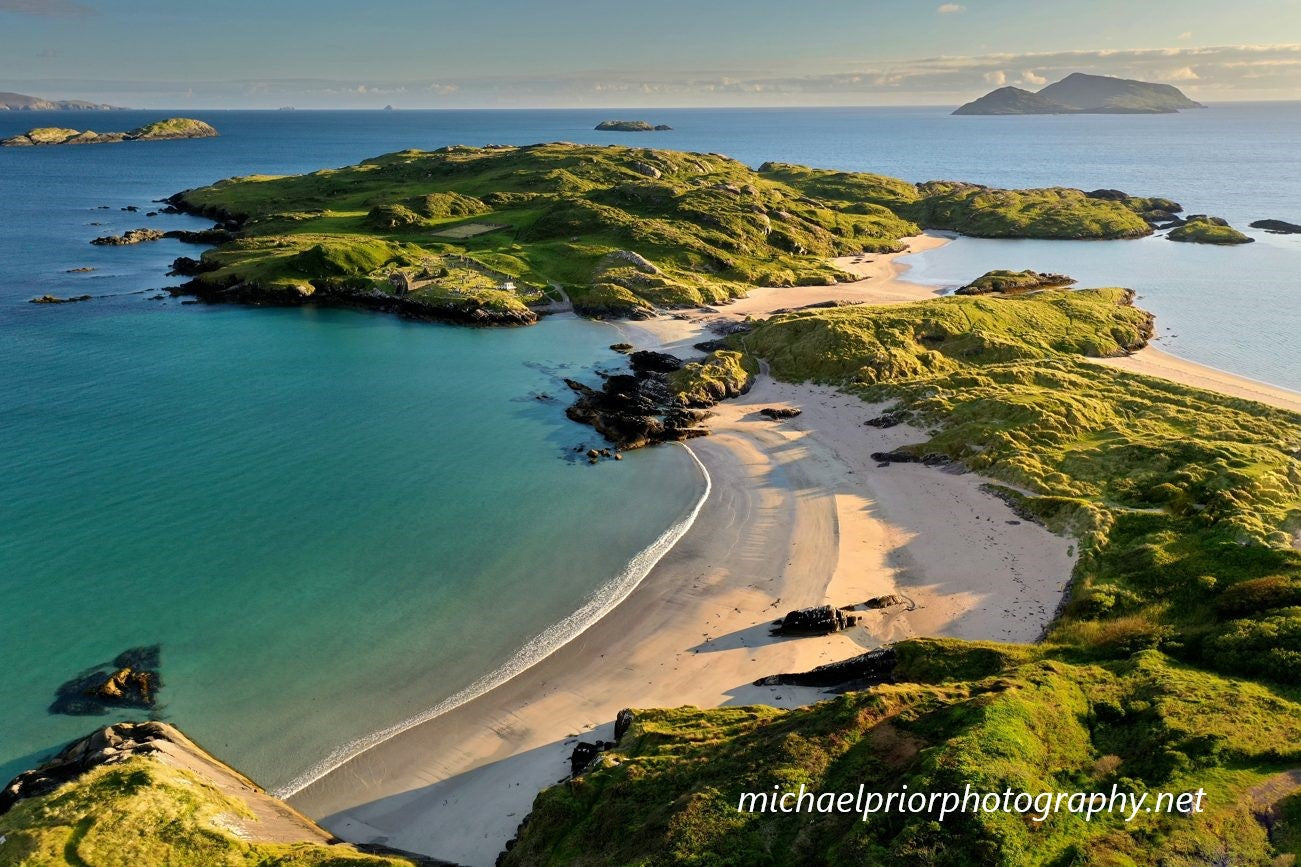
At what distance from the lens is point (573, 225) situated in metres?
111

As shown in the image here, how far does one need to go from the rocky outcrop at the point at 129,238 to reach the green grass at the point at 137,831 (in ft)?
443

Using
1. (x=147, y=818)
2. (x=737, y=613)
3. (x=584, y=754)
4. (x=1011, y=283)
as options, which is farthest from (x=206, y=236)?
(x=584, y=754)

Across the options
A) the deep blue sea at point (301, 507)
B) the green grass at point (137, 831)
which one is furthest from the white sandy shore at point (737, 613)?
the green grass at point (137, 831)

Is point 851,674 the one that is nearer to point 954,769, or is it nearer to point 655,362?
point 954,769

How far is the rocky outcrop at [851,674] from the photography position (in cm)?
2697

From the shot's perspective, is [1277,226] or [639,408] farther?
[1277,226]

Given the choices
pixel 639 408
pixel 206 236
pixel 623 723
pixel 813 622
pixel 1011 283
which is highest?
pixel 206 236

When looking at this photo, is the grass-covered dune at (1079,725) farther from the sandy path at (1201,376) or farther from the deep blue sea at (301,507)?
the sandy path at (1201,376)

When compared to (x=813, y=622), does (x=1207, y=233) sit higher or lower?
higher

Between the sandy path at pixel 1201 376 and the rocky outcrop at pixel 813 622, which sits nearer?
the rocky outcrop at pixel 813 622

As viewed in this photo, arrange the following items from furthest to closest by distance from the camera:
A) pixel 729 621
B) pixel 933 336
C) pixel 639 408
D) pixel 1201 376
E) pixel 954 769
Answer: pixel 933 336 → pixel 1201 376 → pixel 639 408 → pixel 729 621 → pixel 954 769

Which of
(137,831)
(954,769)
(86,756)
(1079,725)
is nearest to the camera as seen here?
(954,769)

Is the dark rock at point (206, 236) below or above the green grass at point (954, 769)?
above

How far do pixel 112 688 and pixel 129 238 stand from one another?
130 metres
